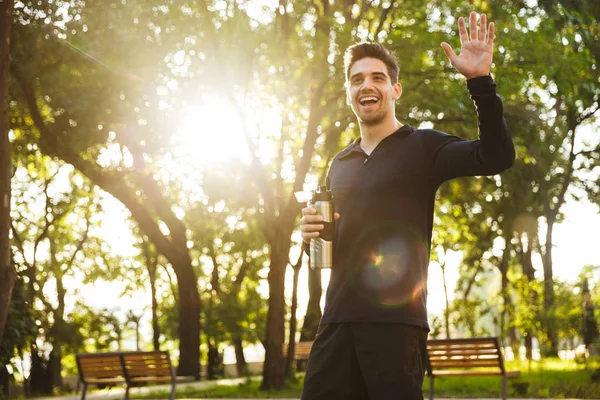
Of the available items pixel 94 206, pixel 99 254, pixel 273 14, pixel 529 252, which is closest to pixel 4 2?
pixel 273 14

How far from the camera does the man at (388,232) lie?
3.37 metres

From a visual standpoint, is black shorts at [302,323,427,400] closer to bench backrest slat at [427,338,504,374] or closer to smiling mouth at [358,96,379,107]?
smiling mouth at [358,96,379,107]

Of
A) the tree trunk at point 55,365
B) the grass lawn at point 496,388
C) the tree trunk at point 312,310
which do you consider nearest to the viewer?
the grass lawn at point 496,388

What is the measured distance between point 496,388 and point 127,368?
7096 millimetres

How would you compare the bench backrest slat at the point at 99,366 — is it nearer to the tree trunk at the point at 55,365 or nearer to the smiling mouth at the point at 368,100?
the smiling mouth at the point at 368,100

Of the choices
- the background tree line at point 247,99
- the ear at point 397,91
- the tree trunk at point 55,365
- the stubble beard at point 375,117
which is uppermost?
the background tree line at point 247,99

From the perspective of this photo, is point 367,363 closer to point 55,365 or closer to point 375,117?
point 375,117

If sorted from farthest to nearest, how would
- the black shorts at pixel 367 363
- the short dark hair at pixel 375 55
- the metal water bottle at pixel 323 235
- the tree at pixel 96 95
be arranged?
1. the tree at pixel 96 95
2. the short dark hair at pixel 375 55
3. the metal water bottle at pixel 323 235
4. the black shorts at pixel 367 363

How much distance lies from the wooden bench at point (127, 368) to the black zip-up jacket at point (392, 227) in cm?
971

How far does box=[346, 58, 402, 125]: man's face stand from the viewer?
3.76 m

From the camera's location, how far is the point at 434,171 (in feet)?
11.8

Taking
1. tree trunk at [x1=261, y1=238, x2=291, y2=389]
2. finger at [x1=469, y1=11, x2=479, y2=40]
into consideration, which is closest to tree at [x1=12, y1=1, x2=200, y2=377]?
tree trunk at [x1=261, y1=238, x2=291, y2=389]

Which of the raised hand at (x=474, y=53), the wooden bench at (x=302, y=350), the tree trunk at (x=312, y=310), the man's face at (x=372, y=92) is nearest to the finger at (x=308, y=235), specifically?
the man's face at (x=372, y=92)

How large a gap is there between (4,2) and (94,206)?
20317 mm
